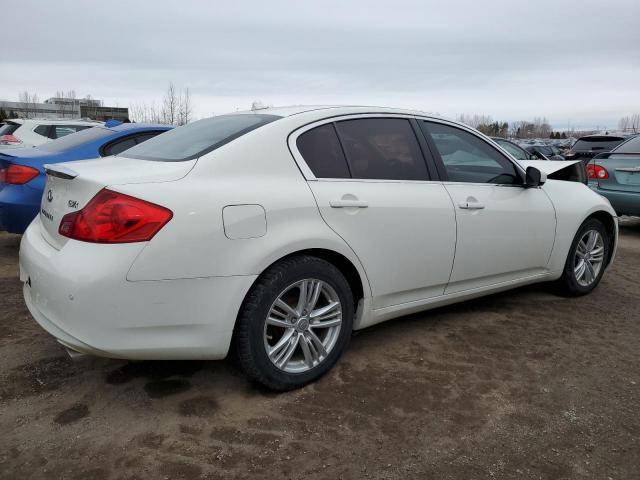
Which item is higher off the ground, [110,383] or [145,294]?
[145,294]

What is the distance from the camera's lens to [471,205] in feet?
11.5

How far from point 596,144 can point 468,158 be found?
12.6 m

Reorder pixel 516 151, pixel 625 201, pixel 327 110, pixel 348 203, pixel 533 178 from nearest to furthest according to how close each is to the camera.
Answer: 1. pixel 348 203
2. pixel 327 110
3. pixel 533 178
4. pixel 625 201
5. pixel 516 151

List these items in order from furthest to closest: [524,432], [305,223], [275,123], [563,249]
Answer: [563,249]
[275,123]
[305,223]
[524,432]

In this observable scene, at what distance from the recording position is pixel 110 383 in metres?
2.88

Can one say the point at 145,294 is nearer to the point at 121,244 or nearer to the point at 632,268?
the point at 121,244

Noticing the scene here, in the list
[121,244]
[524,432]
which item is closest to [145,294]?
[121,244]

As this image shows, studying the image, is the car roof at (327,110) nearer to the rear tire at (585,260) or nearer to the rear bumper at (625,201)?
the rear tire at (585,260)

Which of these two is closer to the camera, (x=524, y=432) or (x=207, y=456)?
(x=207, y=456)

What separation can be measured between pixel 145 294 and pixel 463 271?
2.08 metres

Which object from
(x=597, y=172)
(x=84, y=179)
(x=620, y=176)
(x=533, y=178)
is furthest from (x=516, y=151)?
(x=84, y=179)

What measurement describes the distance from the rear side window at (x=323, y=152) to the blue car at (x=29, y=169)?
290cm

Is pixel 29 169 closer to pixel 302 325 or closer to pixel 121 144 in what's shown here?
pixel 121 144

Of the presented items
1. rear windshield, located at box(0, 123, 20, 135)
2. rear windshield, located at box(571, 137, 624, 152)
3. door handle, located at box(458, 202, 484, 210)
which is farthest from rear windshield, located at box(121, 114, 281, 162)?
rear windshield, located at box(571, 137, 624, 152)
